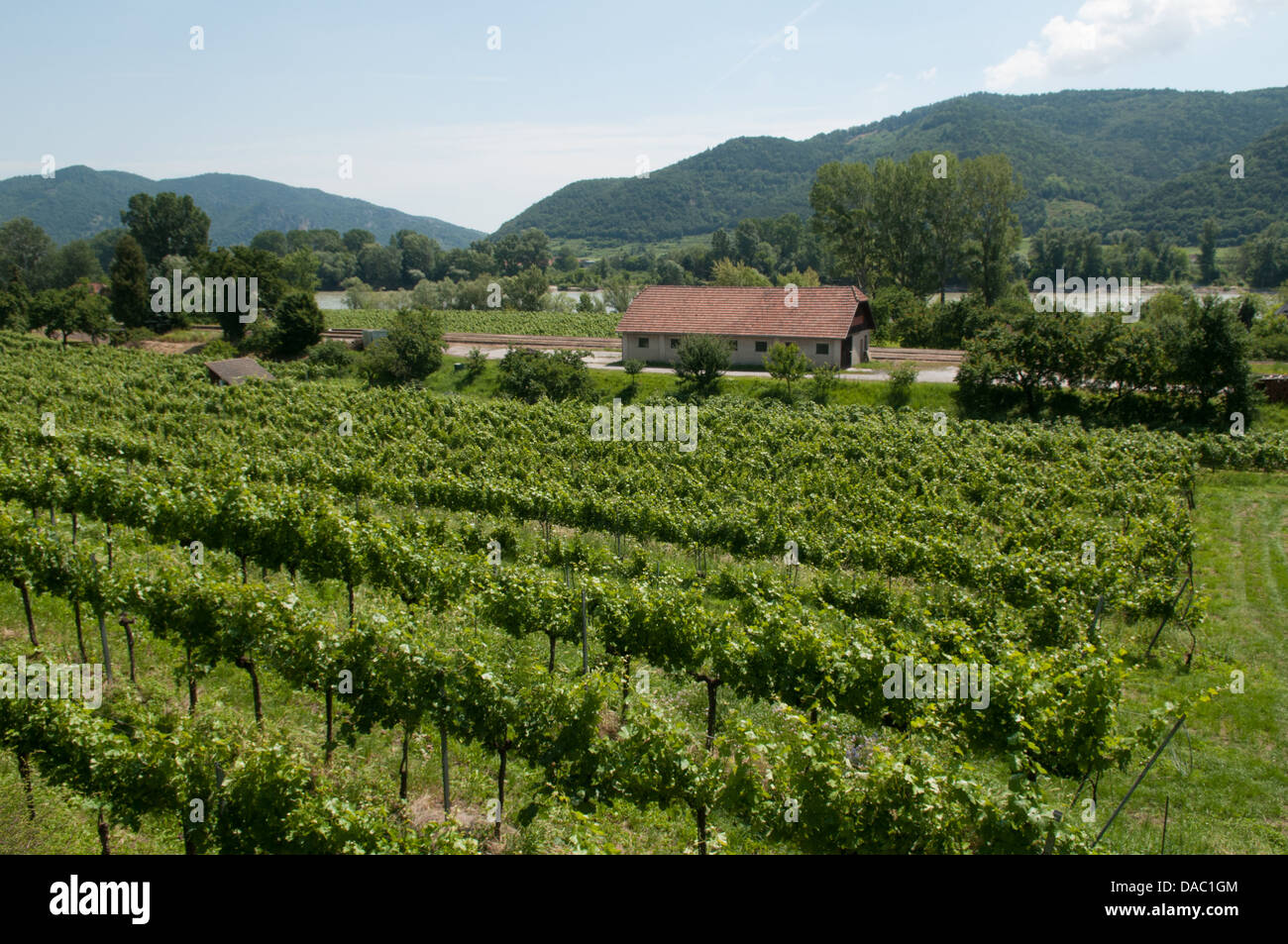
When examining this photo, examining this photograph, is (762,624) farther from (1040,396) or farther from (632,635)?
(1040,396)

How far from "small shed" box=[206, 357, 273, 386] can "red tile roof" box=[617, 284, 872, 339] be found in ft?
69.6

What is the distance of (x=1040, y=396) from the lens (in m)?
37.4

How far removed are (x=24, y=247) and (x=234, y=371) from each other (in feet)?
339

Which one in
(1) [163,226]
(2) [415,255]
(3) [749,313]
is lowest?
(3) [749,313]

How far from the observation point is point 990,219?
64438mm

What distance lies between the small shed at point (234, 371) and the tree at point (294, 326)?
6.53 metres

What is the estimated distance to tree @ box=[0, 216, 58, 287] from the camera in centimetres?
11456

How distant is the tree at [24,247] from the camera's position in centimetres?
11456

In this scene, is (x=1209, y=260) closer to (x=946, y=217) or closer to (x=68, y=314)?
(x=946, y=217)

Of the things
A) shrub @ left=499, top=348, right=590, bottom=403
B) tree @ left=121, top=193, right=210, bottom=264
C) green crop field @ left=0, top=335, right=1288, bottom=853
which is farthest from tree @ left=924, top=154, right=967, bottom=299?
tree @ left=121, top=193, right=210, bottom=264

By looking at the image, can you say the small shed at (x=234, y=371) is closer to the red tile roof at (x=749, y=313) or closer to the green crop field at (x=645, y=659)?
the green crop field at (x=645, y=659)

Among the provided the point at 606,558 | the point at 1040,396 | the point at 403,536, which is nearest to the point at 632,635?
the point at 606,558

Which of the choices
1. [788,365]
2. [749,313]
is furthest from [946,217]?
[788,365]

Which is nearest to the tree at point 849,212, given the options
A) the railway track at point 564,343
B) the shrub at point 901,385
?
the railway track at point 564,343
